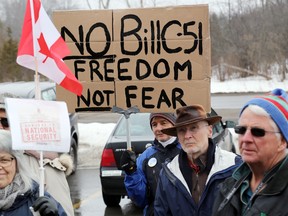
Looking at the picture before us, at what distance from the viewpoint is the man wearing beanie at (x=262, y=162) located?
7.24 feet

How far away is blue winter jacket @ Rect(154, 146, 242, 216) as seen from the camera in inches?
126

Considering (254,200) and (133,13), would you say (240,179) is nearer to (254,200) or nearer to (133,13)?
(254,200)

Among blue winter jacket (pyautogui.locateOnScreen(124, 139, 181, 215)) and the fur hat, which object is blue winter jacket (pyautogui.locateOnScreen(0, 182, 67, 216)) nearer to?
blue winter jacket (pyautogui.locateOnScreen(124, 139, 181, 215))

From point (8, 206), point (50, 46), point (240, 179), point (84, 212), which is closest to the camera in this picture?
point (240, 179)

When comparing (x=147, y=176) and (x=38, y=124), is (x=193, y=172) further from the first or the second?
(x=38, y=124)

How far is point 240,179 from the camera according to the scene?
8.11 feet

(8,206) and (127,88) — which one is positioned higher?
(127,88)

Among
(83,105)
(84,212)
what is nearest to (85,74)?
(83,105)

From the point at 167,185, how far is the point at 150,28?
1767 millimetres

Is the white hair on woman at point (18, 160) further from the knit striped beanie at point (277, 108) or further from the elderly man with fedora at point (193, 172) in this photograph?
the knit striped beanie at point (277, 108)

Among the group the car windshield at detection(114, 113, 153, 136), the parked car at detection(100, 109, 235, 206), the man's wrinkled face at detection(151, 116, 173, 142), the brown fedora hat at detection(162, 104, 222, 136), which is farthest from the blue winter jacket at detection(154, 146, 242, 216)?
the car windshield at detection(114, 113, 153, 136)

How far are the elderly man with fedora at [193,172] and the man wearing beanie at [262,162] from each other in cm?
74

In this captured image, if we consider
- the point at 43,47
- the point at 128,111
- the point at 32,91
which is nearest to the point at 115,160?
the point at 32,91

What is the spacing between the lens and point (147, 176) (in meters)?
4.16
